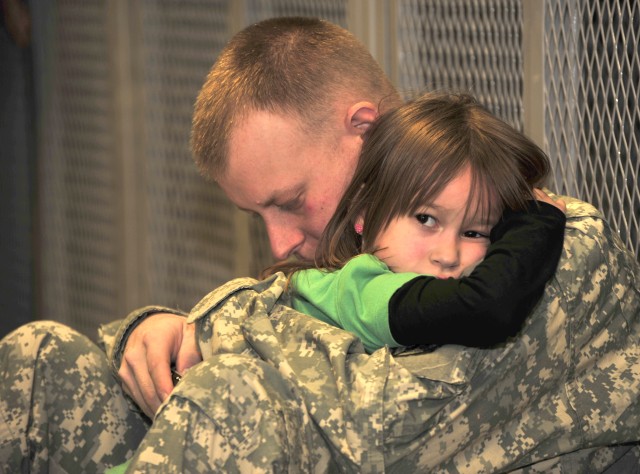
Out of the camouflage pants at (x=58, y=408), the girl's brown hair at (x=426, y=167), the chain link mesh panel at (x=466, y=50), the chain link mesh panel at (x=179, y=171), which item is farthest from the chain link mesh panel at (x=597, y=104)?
the chain link mesh panel at (x=179, y=171)

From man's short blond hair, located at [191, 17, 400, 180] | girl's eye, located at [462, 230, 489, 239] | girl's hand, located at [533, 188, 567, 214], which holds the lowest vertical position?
girl's eye, located at [462, 230, 489, 239]

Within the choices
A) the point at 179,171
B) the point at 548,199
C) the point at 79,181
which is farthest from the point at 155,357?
the point at 79,181

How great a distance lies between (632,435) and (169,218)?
2.02 metres

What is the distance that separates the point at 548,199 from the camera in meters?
1.48

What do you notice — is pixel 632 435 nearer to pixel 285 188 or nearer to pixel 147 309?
pixel 285 188

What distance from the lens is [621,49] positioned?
1.76m

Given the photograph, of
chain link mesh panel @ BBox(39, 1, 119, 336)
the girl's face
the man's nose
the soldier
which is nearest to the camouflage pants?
the soldier

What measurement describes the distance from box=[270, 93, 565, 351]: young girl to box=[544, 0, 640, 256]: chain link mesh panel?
0.86ft

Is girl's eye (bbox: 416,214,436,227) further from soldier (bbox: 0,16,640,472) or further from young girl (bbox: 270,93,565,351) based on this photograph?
soldier (bbox: 0,16,640,472)

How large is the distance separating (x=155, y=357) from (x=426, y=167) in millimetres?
510

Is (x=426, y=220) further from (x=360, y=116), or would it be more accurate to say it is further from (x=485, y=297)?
(x=360, y=116)

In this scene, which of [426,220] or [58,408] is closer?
→ [426,220]

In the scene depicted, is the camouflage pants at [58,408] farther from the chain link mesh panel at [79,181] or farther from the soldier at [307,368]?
the chain link mesh panel at [79,181]

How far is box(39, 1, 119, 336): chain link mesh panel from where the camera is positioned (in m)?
3.41
